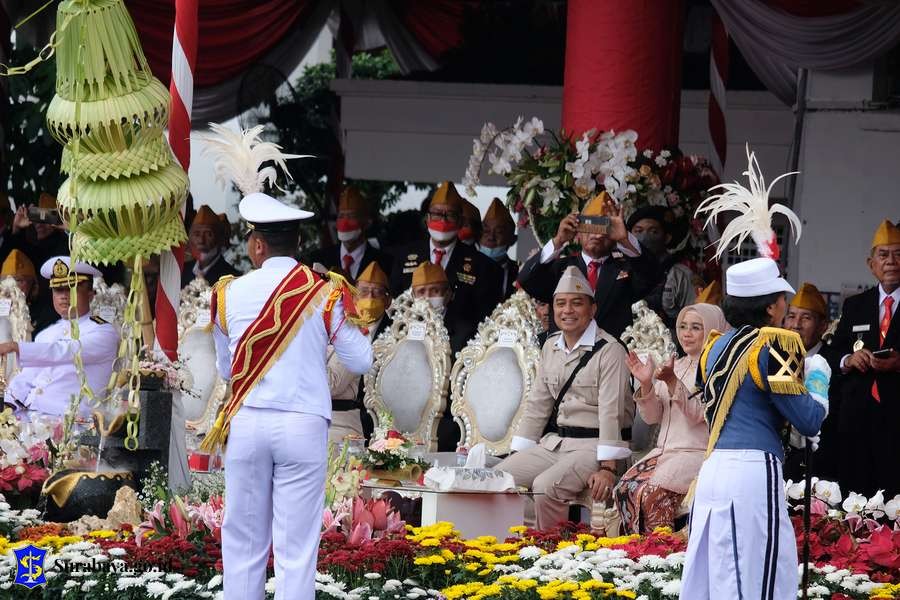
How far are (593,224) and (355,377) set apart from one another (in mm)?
1578

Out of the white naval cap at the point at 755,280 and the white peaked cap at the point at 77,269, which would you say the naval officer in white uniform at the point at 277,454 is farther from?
the white peaked cap at the point at 77,269

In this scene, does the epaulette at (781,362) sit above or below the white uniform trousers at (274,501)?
above

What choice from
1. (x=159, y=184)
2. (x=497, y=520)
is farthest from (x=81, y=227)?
(x=497, y=520)

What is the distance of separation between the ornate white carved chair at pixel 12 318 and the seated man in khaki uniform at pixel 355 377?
2134 mm

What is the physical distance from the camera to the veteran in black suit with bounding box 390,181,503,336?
33.3ft

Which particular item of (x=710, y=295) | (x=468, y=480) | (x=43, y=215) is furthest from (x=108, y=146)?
(x=43, y=215)

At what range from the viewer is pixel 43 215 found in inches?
457

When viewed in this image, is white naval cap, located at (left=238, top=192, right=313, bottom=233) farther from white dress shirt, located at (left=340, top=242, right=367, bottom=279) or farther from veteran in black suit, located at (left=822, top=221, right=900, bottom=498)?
white dress shirt, located at (left=340, top=242, right=367, bottom=279)

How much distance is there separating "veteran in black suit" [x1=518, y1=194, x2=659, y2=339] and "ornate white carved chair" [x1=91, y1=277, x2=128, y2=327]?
2343 millimetres

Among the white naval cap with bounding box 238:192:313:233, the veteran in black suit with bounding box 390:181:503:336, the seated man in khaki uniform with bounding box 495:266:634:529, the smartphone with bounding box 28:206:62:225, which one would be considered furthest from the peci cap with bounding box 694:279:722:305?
the smartphone with bounding box 28:206:62:225

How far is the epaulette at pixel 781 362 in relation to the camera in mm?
5457

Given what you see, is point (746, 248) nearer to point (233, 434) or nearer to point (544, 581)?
point (544, 581)

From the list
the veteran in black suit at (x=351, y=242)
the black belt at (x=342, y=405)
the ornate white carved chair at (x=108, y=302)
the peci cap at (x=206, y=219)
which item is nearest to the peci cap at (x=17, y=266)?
the peci cap at (x=206, y=219)

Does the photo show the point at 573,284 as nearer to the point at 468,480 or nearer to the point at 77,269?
→ the point at 468,480
